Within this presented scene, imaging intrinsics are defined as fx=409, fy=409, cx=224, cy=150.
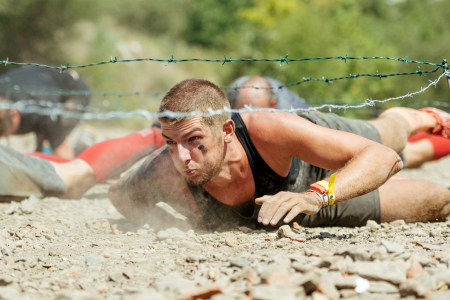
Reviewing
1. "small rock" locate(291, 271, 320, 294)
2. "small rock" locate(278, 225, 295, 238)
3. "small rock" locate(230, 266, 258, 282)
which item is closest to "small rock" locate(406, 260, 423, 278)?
"small rock" locate(291, 271, 320, 294)

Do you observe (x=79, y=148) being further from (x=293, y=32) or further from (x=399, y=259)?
(x=293, y=32)

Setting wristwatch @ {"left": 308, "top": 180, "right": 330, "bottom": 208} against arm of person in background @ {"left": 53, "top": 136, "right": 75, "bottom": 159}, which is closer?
wristwatch @ {"left": 308, "top": 180, "right": 330, "bottom": 208}

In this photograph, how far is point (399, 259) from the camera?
1.83m

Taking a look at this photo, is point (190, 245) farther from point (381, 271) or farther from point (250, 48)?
point (250, 48)

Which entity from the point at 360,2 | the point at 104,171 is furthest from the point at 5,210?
the point at 360,2

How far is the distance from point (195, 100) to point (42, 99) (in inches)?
156

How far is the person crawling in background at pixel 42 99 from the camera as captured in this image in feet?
17.5

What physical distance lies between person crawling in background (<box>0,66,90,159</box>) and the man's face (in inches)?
137

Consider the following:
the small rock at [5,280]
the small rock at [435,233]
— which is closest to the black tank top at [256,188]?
the small rock at [435,233]

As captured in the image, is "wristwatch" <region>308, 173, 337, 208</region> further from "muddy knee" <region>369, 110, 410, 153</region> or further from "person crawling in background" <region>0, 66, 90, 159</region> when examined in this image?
"person crawling in background" <region>0, 66, 90, 159</region>

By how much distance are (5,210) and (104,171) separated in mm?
972

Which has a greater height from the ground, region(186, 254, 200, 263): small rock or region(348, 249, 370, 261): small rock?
region(348, 249, 370, 261): small rock

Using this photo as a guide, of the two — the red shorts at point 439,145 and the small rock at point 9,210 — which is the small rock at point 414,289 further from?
the red shorts at point 439,145

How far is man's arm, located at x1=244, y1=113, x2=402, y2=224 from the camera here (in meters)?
2.15
